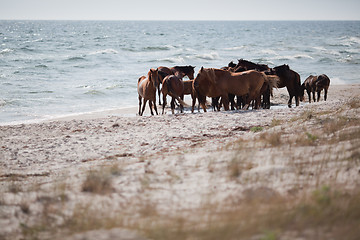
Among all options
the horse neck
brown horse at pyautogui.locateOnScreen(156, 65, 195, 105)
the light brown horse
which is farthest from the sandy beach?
brown horse at pyautogui.locateOnScreen(156, 65, 195, 105)

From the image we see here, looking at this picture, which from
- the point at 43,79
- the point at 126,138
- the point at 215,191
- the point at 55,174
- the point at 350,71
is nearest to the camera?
the point at 215,191

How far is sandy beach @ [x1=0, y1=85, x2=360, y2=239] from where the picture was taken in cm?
362

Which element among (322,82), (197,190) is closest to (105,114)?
(322,82)

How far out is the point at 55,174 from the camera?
638 centimetres

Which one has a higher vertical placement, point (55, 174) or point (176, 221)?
point (176, 221)

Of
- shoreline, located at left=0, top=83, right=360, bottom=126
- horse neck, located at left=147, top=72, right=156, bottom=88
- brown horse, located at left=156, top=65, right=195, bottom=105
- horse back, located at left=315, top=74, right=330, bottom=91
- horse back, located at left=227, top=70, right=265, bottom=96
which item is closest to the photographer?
horse back, located at left=227, top=70, right=265, bottom=96

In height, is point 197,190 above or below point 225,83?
below

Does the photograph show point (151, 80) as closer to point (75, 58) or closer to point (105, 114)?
point (105, 114)

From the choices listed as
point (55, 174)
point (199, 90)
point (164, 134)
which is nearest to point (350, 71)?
point (199, 90)

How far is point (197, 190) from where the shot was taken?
4652mm

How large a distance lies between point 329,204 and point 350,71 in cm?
3381

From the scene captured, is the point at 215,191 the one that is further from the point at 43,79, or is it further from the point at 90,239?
the point at 43,79

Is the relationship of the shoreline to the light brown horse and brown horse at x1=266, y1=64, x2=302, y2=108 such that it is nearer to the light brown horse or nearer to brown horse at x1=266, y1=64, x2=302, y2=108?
brown horse at x1=266, y1=64, x2=302, y2=108

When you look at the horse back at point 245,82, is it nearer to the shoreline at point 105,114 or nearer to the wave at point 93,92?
the shoreline at point 105,114
